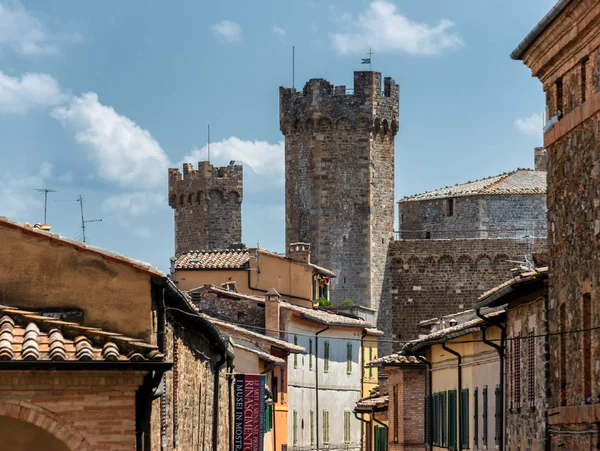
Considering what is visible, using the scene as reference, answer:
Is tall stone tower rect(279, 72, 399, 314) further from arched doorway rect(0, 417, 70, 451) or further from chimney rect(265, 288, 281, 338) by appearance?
arched doorway rect(0, 417, 70, 451)

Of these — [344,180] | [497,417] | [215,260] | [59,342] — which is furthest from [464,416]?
[344,180]

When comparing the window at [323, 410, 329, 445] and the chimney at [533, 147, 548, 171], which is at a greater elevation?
the chimney at [533, 147, 548, 171]

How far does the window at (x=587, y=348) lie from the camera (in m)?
19.6

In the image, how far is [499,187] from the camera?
269 feet

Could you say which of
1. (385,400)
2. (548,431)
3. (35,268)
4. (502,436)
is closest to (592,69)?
(548,431)

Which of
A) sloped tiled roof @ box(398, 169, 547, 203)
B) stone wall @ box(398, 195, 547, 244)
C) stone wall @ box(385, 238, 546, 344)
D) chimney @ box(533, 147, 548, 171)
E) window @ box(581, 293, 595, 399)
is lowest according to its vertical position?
window @ box(581, 293, 595, 399)

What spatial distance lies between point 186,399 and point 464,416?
26.9 ft

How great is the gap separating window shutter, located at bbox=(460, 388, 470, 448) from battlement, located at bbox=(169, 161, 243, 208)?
70.4 meters

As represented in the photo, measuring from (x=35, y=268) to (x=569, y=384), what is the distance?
6.77 m

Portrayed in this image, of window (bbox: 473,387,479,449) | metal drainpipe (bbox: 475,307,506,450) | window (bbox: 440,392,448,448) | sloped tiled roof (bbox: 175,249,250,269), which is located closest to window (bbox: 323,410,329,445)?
sloped tiled roof (bbox: 175,249,250,269)

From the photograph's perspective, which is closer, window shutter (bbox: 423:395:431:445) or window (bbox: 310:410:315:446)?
window shutter (bbox: 423:395:431:445)

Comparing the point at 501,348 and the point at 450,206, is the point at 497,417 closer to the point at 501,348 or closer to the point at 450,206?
the point at 501,348

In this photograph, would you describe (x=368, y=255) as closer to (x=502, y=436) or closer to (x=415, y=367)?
(x=415, y=367)

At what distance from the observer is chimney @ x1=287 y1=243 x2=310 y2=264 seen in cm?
7479
